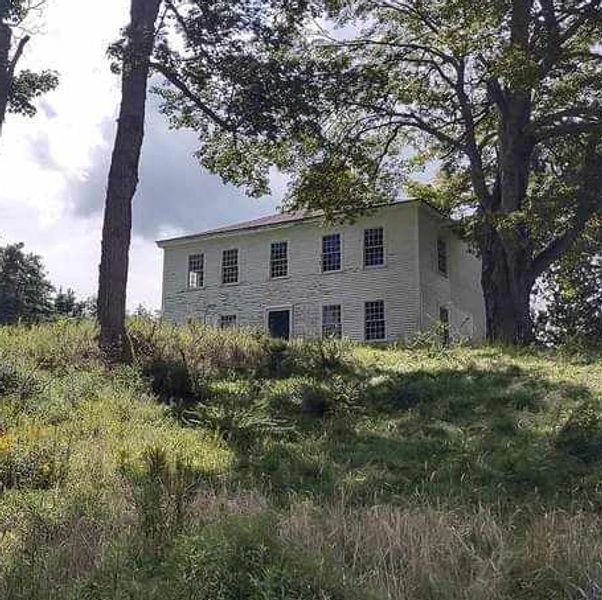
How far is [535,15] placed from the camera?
20922 mm

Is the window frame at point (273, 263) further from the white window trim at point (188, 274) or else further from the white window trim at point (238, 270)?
the white window trim at point (188, 274)

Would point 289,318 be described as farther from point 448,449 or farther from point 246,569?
point 246,569

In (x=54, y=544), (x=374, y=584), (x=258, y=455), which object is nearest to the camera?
(x=374, y=584)

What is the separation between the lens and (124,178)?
48.2 feet

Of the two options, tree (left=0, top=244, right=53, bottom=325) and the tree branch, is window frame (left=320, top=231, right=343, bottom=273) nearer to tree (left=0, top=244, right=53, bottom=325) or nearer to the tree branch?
the tree branch

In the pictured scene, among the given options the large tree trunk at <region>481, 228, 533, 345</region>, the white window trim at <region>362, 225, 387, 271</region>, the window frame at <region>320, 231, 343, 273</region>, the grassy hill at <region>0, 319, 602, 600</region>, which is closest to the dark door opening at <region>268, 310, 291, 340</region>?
the window frame at <region>320, 231, 343, 273</region>

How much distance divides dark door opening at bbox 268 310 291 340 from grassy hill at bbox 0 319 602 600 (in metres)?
16.7

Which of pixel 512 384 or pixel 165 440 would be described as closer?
pixel 165 440

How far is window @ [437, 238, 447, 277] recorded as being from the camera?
31.1 m

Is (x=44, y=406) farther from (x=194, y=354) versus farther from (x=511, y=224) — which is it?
(x=511, y=224)

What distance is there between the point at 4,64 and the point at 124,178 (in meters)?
6.79

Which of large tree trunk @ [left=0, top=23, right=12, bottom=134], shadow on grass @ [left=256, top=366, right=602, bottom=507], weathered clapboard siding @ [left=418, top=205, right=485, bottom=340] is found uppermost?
large tree trunk @ [left=0, top=23, right=12, bottom=134]

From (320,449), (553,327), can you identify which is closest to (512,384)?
(320,449)

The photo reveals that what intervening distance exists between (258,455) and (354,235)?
23.0 meters
